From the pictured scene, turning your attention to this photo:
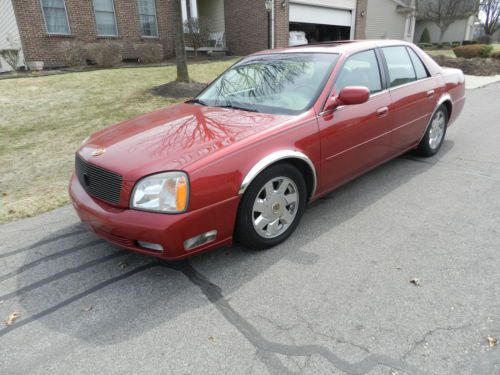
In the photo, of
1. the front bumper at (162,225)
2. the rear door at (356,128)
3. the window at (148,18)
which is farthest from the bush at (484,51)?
the front bumper at (162,225)

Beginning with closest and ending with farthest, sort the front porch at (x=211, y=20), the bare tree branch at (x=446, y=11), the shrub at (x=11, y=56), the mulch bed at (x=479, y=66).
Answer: the shrub at (x=11, y=56), the mulch bed at (x=479, y=66), the front porch at (x=211, y=20), the bare tree branch at (x=446, y=11)

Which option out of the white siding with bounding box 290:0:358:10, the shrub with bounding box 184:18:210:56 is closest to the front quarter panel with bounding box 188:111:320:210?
the shrub with bounding box 184:18:210:56

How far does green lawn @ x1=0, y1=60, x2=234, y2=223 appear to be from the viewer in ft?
15.3

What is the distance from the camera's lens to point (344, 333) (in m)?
2.29

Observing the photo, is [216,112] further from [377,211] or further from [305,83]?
[377,211]

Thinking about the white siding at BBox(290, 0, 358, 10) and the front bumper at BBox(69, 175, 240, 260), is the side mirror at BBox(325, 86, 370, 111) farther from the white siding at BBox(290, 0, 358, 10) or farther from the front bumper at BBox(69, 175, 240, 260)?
the white siding at BBox(290, 0, 358, 10)

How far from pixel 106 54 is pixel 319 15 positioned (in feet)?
37.7

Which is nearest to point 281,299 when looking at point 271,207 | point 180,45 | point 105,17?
point 271,207

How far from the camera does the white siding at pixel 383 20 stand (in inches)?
1008

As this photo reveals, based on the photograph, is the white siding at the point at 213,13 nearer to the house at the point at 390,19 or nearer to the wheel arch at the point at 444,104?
the house at the point at 390,19

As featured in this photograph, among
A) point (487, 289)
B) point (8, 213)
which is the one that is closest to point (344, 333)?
point (487, 289)

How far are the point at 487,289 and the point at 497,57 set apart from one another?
18.3 m

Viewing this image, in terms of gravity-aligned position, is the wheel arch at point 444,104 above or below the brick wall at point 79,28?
below

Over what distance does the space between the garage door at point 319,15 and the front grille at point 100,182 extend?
685 inches
